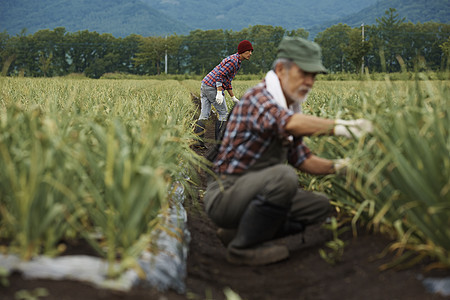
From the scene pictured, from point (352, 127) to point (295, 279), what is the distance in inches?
34.0

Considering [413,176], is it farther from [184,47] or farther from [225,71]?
[184,47]

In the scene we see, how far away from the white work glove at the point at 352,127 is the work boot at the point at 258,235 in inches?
21.8

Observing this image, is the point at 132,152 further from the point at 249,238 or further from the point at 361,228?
the point at 361,228

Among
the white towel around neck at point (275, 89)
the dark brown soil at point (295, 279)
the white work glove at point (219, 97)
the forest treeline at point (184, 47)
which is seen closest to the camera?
the dark brown soil at point (295, 279)

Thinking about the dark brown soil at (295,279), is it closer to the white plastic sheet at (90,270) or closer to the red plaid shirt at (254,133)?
the white plastic sheet at (90,270)

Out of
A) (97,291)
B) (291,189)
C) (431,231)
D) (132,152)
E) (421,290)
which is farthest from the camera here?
(291,189)

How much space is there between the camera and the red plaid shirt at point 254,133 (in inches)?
93.8

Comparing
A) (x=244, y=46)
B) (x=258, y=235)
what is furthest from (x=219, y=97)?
(x=258, y=235)

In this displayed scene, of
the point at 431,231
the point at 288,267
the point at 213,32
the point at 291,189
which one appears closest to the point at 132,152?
the point at 291,189

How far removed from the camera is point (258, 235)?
2629 mm

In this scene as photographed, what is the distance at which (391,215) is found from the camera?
7.00 feet

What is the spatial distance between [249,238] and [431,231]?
1.07m

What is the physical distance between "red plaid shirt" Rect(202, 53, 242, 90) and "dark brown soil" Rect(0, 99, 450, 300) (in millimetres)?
4265

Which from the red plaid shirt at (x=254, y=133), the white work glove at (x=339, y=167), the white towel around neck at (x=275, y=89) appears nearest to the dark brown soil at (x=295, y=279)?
the white work glove at (x=339, y=167)
